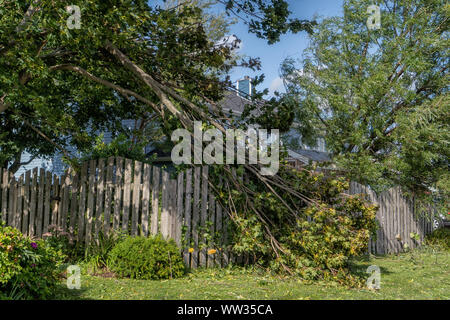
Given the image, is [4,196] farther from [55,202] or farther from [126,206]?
[126,206]

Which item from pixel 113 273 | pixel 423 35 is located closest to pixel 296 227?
pixel 113 273

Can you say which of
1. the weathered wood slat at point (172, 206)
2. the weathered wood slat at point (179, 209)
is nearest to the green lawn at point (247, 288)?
the weathered wood slat at point (179, 209)

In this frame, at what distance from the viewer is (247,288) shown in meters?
5.69

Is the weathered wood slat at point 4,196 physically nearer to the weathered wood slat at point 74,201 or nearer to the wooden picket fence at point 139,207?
the wooden picket fence at point 139,207

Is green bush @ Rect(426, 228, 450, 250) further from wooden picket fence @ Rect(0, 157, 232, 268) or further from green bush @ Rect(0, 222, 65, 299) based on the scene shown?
green bush @ Rect(0, 222, 65, 299)

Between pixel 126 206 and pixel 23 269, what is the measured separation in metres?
3.02

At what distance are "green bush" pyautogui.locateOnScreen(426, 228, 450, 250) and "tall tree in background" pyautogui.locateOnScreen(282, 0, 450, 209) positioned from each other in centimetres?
148

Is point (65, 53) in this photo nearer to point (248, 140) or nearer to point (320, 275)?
point (248, 140)

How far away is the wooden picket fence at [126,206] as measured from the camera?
24.1 feet

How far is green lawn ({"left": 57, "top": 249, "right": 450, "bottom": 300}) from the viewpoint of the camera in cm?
521

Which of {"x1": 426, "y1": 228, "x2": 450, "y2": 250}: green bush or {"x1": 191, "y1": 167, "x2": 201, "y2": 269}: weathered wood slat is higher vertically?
{"x1": 191, "y1": 167, "x2": 201, "y2": 269}: weathered wood slat
